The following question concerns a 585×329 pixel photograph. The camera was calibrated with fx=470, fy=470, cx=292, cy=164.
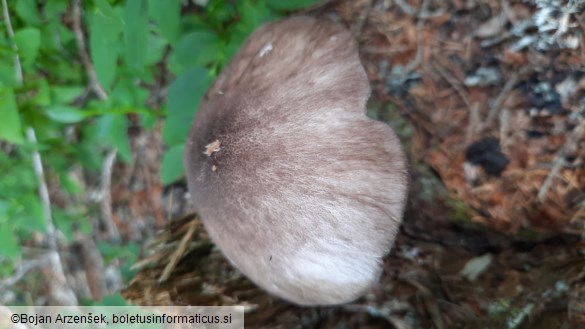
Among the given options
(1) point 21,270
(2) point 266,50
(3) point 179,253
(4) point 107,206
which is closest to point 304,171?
(2) point 266,50

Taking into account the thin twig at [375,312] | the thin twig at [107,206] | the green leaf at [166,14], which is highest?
the green leaf at [166,14]

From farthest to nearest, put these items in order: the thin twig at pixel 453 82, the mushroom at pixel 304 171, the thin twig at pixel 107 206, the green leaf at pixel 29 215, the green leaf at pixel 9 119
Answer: the thin twig at pixel 107 206, the green leaf at pixel 29 215, the thin twig at pixel 453 82, the green leaf at pixel 9 119, the mushroom at pixel 304 171

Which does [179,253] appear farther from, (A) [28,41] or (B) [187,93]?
(A) [28,41]

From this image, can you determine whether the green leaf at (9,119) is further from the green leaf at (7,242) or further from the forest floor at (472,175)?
the forest floor at (472,175)

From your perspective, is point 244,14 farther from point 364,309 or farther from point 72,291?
→ point 72,291

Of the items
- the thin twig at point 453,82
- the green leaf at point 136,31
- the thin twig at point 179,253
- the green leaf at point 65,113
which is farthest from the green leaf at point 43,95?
the thin twig at point 453,82

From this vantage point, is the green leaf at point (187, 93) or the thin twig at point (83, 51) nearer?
the green leaf at point (187, 93)

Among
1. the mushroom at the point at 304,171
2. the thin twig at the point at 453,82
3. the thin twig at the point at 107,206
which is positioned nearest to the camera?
the mushroom at the point at 304,171
